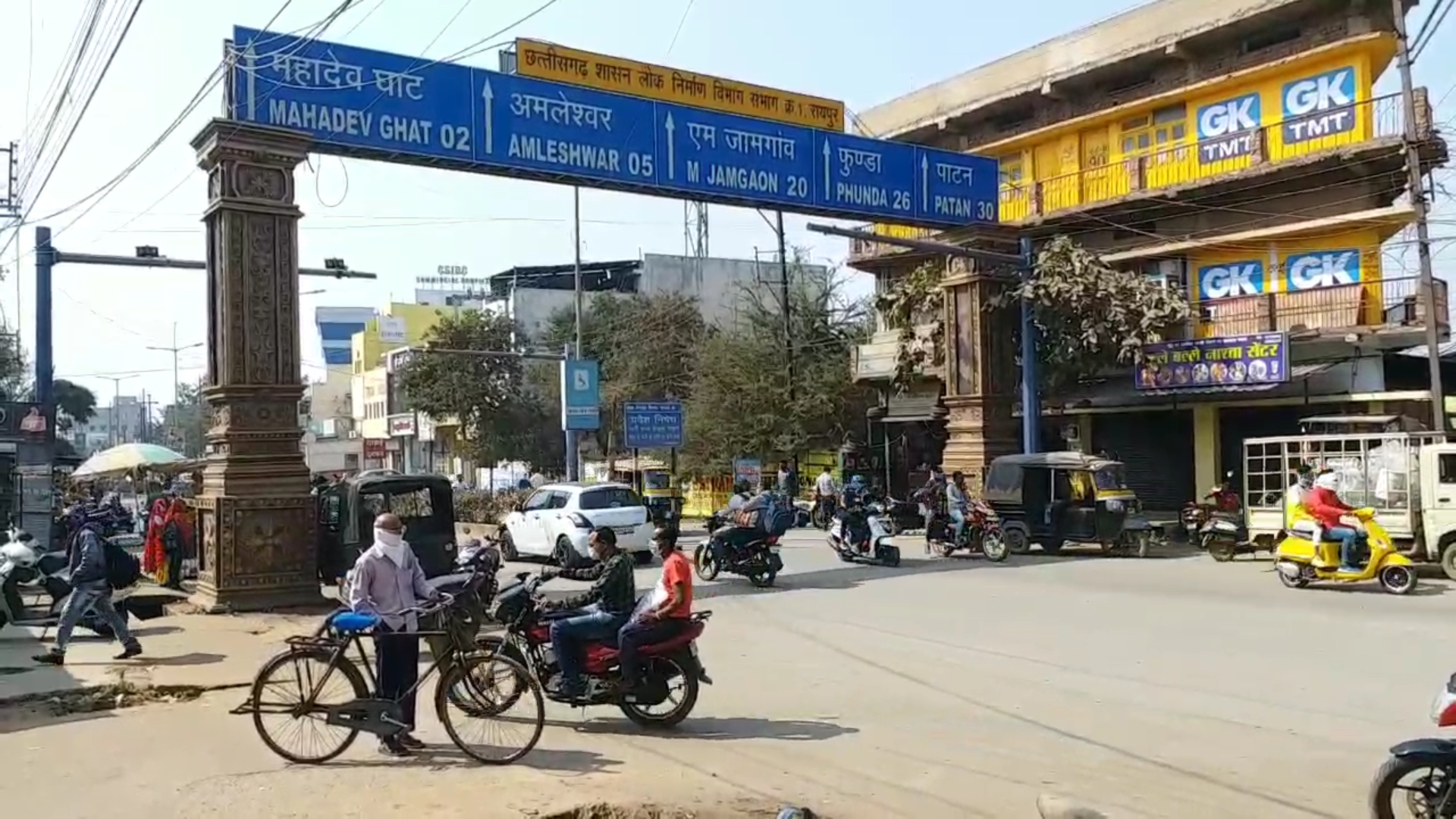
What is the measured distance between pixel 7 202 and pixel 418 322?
56.3 metres

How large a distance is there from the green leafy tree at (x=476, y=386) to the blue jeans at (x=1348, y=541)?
3485cm

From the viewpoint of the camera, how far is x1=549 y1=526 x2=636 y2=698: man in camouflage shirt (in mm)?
8023

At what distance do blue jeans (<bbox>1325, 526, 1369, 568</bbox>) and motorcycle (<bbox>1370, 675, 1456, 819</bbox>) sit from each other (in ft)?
33.5

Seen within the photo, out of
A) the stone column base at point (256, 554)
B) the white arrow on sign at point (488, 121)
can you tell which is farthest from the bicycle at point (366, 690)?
the white arrow on sign at point (488, 121)

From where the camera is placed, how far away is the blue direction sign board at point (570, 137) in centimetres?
1510

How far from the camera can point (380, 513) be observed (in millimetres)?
15156

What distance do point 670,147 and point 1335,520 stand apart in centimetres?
1091

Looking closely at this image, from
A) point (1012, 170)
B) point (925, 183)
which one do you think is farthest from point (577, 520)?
point (1012, 170)

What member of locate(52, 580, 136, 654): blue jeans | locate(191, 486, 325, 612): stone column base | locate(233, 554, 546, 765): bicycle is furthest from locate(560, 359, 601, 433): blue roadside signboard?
locate(233, 554, 546, 765): bicycle

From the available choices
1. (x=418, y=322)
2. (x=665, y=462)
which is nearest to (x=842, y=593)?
(x=665, y=462)

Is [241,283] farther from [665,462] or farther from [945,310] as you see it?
[665,462]

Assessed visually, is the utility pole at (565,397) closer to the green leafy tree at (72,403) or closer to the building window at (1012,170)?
the building window at (1012,170)

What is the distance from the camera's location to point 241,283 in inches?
583

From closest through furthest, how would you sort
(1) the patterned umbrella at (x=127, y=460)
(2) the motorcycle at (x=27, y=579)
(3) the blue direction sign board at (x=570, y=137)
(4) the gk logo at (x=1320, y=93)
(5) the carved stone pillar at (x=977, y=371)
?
(2) the motorcycle at (x=27, y=579)
(3) the blue direction sign board at (x=570, y=137)
(5) the carved stone pillar at (x=977, y=371)
(1) the patterned umbrella at (x=127, y=460)
(4) the gk logo at (x=1320, y=93)
